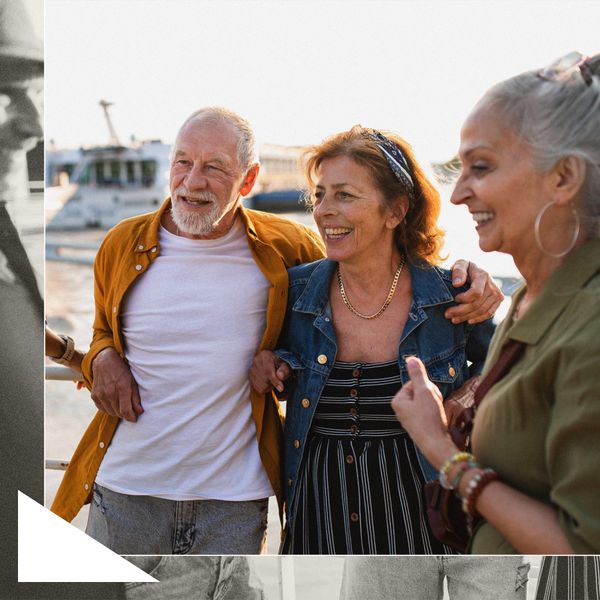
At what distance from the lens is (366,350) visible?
9.46 feet

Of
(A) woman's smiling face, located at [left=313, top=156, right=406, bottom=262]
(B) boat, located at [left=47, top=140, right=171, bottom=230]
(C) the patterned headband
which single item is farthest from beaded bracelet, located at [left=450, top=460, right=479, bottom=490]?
(B) boat, located at [left=47, top=140, right=171, bottom=230]

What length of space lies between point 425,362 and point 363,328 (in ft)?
0.75

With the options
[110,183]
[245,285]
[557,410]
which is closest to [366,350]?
[245,285]

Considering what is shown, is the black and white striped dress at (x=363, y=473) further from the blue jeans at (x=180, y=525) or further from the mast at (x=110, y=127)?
the mast at (x=110, y=127)

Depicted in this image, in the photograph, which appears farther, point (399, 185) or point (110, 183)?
point (110, 183)

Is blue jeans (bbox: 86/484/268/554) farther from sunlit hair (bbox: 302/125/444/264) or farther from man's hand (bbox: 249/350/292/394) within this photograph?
sunlit hair (bbox: 302/125/444/264)

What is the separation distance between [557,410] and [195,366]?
1462 mm

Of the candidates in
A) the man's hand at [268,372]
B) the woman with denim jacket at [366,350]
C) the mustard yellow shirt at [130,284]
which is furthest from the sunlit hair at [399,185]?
the man's hand at [268,372]

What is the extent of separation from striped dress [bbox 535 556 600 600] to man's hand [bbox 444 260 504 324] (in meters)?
0.79

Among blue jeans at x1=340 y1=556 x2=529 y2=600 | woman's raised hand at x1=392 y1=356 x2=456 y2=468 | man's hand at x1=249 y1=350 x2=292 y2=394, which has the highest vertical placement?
woman's raised hand at x1=392 y1=356 x2=456 y2=468

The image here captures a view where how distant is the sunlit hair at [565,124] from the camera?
6.63 ft

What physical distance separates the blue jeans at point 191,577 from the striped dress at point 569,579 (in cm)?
98

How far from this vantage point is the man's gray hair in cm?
304

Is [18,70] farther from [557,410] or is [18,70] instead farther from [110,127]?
[557,410]
